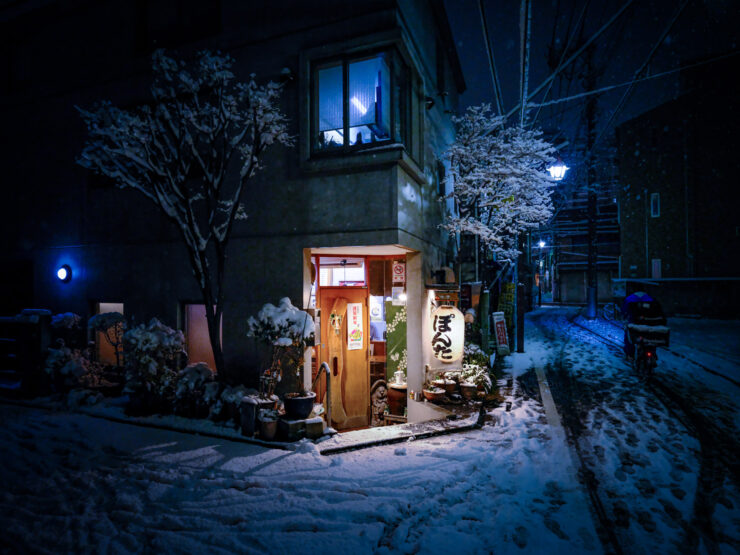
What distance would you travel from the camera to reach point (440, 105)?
14.4 meters

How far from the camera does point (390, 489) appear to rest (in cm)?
564

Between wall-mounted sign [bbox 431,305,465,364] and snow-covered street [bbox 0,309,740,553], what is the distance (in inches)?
76.3

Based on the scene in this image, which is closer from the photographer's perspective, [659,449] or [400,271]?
[659,449]

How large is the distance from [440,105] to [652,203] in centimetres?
2744

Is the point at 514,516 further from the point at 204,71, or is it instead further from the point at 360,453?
the point at 204,71

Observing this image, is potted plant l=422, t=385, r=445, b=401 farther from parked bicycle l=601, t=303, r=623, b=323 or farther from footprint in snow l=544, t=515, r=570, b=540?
parked bicycle l=601, t=303, r=623, b=323

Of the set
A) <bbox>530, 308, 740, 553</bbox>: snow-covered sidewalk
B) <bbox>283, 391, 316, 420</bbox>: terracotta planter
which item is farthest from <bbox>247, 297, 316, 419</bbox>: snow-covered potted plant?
<bbox>530, 308, 740, 553</bbox>: snow-covered sidewalk

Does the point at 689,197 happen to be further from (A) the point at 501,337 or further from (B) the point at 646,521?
(B) the point at 646,521

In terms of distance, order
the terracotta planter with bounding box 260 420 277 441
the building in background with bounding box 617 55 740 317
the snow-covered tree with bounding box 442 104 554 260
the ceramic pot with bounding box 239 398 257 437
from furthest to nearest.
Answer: the building in background with bounding box 617 55 740 317 < the snow-covered tree with bounding box 442 104 554 260 < the ceramic pot with bounding box 239 398 257 437 < the terracotta planter with bounding box 260 420 277 441

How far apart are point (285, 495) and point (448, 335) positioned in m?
6.13

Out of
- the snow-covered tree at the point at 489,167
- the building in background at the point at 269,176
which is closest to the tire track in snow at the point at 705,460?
the building in background at the point at 269,176

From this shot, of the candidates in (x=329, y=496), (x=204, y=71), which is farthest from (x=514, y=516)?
(x=204, y=71)

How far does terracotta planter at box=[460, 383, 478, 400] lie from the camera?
10211 millimetres

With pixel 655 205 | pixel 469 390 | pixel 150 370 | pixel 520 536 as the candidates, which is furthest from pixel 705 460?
pixel 655 205
